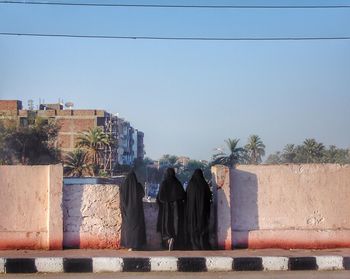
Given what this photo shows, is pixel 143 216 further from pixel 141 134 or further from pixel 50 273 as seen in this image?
pixel 141 134

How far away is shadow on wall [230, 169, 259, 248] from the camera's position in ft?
30.8

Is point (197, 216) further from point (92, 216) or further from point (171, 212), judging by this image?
point (92, 216)

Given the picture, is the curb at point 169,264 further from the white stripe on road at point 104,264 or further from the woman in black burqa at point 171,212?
the woman in black burqa at point 171,212

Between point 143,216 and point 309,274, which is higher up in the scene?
point 143,216

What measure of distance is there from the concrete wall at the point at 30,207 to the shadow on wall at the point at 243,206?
264 centimetres

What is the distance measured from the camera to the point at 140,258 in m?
A: 8.09

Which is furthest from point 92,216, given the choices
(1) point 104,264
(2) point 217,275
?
(2) point 217,275

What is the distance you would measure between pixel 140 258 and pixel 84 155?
2680 inches

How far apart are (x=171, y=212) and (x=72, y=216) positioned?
4.99ft

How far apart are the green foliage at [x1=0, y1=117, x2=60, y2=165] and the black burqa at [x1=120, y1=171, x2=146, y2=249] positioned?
1884 inches

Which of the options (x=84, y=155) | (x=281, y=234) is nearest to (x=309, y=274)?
(x=281, y=234)

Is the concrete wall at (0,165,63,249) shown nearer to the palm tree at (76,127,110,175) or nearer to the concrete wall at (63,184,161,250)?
the concrete wall at (63,184,161,250)

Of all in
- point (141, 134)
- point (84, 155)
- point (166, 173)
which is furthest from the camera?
point (141, 134)

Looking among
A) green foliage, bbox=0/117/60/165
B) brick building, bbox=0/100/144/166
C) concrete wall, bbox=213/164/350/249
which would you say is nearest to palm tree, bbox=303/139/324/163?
brick building, bbox=0/100/144/166
